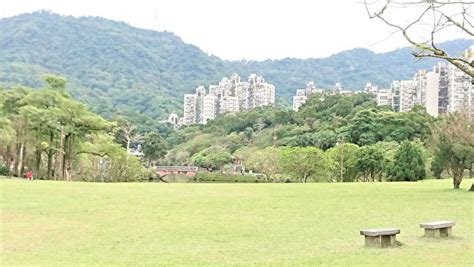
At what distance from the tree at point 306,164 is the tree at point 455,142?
22.3 meters

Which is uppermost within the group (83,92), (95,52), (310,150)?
(95,52)

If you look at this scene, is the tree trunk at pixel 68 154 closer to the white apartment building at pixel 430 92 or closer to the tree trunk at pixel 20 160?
the tree trunk at pixel 20 160

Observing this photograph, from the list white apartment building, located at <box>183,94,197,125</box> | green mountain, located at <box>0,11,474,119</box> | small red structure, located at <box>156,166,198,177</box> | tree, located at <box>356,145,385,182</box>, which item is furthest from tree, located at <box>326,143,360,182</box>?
white apartment building, located at <box>183,94,197,125</box>

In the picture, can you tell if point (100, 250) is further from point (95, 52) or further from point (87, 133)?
point (95, 52)

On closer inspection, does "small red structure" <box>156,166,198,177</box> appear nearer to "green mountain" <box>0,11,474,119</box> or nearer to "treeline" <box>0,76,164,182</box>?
"treeline" <box>0,76,164,182</box>

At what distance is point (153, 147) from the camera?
255 feet

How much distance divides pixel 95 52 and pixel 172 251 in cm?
16274

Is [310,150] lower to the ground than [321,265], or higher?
higher

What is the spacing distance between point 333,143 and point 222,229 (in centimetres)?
5524

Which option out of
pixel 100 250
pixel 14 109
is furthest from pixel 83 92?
pixel 100 250

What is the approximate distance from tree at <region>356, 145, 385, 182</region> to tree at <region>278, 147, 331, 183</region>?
2661 mm

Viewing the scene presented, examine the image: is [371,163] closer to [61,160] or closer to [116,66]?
[61,160]

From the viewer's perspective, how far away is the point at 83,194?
885 inches

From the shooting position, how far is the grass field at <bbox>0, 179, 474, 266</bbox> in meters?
9.75
